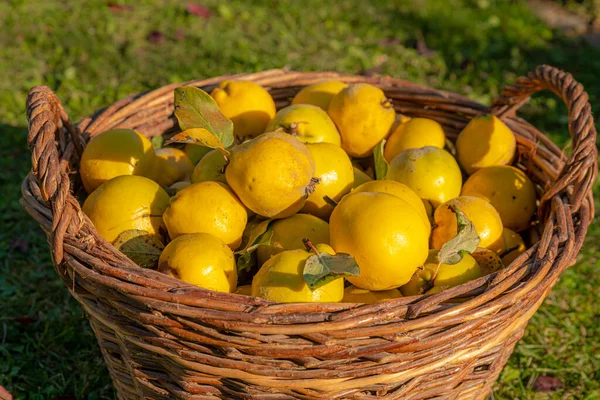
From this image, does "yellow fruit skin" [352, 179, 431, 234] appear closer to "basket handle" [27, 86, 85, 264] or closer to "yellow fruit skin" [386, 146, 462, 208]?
"yellow fruit skin" [386, 146, 462, 208]

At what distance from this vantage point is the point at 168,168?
2.32m

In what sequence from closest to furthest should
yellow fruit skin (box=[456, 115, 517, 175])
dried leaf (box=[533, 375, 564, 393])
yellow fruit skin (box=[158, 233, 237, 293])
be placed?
yellow fruit skin (box=[158, 233, 237, 293]) < yellow fruit skin (box=[456, 115, 517, 175]) < dried leaf (box=[533, 375, 564, 393])

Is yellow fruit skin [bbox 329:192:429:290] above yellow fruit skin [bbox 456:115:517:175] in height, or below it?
above

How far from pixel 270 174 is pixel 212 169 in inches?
13.6

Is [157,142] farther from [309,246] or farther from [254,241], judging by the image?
[309,246]

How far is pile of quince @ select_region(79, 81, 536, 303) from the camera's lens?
1.71m

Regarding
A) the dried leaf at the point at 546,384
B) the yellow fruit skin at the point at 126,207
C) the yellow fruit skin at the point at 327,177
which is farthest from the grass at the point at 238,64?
the yellow fruit skin at the point at 327,177

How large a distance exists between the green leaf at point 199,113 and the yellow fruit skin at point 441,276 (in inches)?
30.0

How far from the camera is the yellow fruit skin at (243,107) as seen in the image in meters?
2.46

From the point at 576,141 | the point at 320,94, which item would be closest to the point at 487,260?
the point at 576,141

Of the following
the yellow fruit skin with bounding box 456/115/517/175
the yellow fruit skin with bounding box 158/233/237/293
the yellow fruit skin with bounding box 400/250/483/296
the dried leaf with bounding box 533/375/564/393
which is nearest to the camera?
the yellow fruit skin with bounding box 158/233/237/293

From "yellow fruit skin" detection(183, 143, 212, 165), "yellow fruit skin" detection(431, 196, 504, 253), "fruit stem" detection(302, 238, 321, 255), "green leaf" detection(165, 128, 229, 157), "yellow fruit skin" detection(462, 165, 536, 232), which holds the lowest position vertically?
"yellow fruit skin" detection(462, 165, 536, 232)

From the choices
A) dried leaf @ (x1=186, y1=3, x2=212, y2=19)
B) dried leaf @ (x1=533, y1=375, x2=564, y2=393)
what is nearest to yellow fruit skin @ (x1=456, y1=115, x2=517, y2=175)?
dried leaf @ (x1=533, y1=375, x2=564, y2=393)

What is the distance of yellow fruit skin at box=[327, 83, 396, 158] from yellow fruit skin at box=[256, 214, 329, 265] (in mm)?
620
